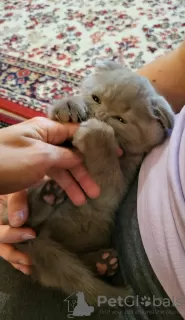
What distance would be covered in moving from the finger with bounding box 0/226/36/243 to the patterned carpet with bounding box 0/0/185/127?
2.80ft

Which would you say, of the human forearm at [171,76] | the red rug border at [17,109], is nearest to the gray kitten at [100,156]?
the human forearm at [171,76]

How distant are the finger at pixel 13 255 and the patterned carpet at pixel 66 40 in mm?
870

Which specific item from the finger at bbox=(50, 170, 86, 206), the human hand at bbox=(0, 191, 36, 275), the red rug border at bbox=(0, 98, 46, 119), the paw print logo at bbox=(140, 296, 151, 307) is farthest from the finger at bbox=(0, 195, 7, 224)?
the red rug border at bbox=(0, 98, 46, 119)

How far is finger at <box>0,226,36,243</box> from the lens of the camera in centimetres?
79

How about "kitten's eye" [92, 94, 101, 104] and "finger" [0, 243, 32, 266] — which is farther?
"kitten's eye" [92, 94, 101, 104]

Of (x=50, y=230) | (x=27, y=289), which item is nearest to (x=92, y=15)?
(x=50, y=230)

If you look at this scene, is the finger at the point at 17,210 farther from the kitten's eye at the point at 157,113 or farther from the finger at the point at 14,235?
the kitten's eye at the point at 157,113

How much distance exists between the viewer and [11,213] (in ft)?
2.69

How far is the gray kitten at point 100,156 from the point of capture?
804 mm

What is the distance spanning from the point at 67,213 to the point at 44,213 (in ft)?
0.19

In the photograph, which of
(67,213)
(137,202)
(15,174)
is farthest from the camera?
(67,213)

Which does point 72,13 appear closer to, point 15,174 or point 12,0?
point 12,0

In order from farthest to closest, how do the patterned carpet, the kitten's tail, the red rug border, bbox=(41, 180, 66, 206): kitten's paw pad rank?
the patterned carpet
the red rug border
bbox=(41, 180, 66, 206): kitten's paw pad
the kitten's tail

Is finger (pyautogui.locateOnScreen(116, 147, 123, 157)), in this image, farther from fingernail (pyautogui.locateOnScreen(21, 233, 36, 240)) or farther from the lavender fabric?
fingernail (pyautogui.locateOnScreen(21, 233, 36, 240))
